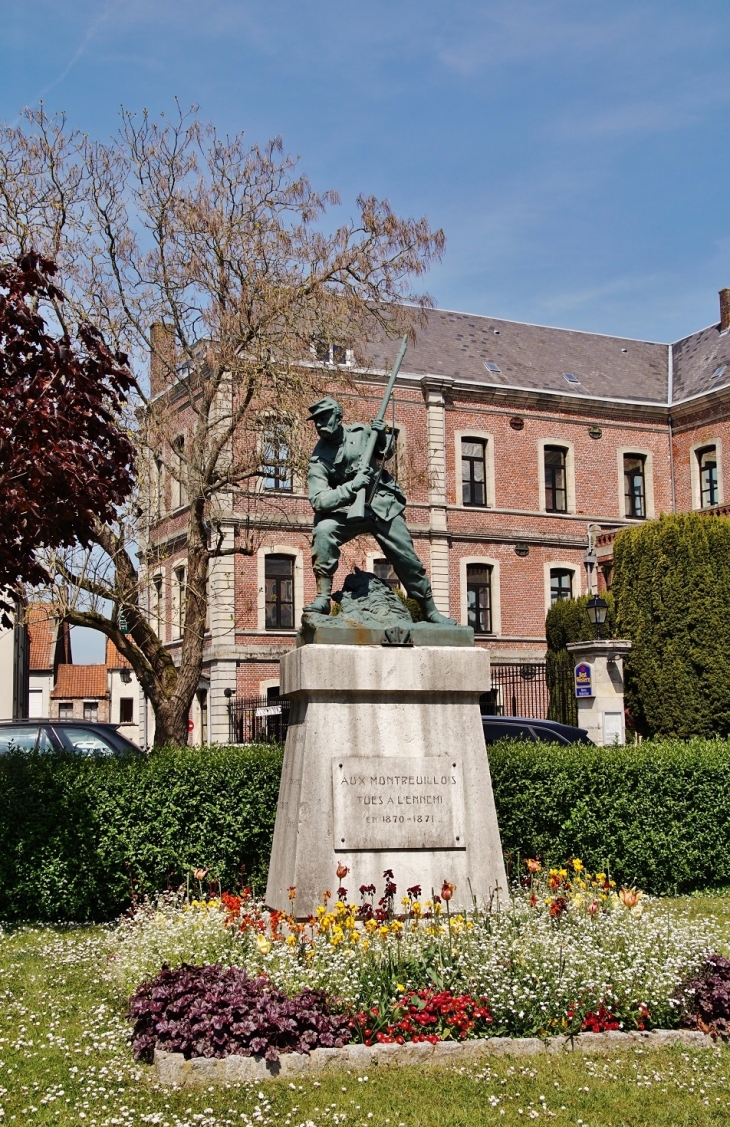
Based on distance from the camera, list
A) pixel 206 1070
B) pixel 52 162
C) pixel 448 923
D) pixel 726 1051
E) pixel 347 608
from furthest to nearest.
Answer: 1. pixel 52 162
2. pixel 347 608
3. pixel 448 923
4. pixel 726 1051
5. pixel 206 1070

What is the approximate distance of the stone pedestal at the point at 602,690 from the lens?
70.7 feet

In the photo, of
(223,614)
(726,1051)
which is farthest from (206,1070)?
(223,614)

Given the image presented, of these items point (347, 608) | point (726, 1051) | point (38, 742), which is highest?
point (347, 608)

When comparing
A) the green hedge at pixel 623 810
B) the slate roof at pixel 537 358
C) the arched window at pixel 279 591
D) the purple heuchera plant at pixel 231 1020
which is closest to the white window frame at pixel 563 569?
Result: the slate roof at pixel 537 358

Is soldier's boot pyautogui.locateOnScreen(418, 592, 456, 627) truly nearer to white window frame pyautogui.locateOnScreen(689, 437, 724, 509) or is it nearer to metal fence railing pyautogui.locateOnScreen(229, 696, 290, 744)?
metal fence railing pyautogui.locateOnScreen(229, 696, 290, 744)

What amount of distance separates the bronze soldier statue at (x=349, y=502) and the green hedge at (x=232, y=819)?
9.21 ft

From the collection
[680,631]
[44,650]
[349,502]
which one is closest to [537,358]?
[680,631]

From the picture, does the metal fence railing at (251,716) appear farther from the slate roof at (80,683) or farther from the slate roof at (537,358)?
the slate roof at (80,683)

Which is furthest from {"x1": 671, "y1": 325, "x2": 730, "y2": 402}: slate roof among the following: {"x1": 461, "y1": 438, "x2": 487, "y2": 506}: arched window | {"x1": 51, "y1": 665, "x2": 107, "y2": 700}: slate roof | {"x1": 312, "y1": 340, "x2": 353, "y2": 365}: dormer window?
{"x1": 51, "y1": 665, "x2": 107, "y2": 700}: slate roof

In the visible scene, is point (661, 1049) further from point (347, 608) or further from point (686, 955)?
point (347, 608)

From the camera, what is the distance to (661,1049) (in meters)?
6.15

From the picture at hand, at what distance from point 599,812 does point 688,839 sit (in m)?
1.18

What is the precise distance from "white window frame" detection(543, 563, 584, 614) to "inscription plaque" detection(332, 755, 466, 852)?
91.4 feet

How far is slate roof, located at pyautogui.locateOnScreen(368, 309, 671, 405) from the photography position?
3625 cm
